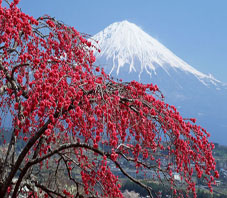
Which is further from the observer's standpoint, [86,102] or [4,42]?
[4,42]

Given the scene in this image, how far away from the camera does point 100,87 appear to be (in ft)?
14.5

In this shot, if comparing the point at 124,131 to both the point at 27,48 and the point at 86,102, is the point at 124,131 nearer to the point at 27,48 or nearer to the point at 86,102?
the point at 86,102

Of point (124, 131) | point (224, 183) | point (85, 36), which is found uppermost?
point (224, 183)

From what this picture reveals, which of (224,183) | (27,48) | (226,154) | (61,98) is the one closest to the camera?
(61,98)

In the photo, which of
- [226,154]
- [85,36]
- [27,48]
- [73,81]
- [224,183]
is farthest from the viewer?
[226,154]

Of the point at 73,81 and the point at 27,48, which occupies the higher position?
the point at 27,48

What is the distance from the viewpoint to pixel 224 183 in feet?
276

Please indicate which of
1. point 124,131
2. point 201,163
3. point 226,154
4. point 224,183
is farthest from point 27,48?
point 226,154

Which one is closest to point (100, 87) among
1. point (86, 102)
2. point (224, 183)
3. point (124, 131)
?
point (86, 102)

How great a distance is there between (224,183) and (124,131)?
8834 cm

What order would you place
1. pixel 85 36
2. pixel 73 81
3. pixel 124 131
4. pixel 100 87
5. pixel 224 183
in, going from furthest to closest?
pixel 224 183 → pixel 85 36 → pixel 124 131 → pixel 73 81 → pixel 100 87

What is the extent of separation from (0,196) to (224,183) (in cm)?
8885

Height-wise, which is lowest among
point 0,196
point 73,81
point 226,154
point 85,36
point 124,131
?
point 0,196

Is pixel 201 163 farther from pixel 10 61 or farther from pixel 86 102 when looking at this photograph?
pixel 10 61
